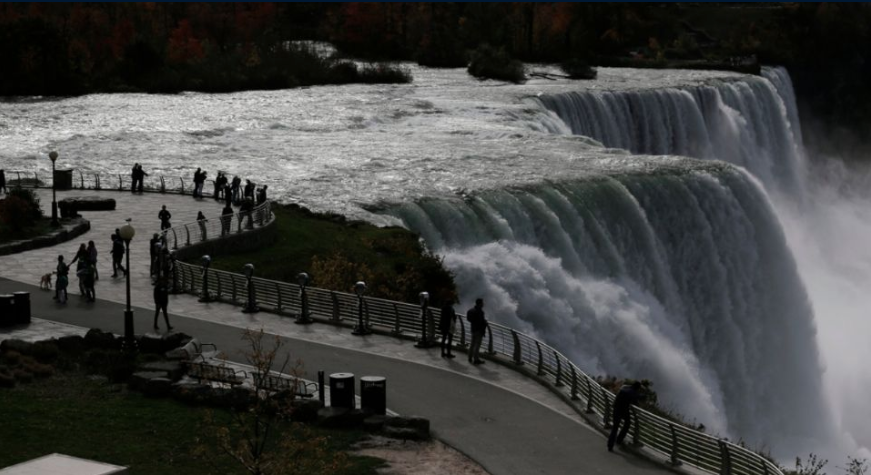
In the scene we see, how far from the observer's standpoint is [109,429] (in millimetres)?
21859

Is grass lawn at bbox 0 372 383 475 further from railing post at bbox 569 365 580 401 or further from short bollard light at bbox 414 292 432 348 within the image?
short bollard light at bbox 414 292 432 348

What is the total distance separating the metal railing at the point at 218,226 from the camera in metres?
38.4

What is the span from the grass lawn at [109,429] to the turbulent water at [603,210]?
644 inches

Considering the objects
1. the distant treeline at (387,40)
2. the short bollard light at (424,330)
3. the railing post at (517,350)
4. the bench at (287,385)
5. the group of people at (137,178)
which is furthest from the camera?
the distant treeline at (387,40)

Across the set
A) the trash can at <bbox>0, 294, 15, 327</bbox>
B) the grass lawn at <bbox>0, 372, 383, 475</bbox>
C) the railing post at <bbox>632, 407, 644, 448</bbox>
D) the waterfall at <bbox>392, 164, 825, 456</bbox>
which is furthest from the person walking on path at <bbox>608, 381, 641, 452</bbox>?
the waterfall at <bbox>392, 164, 825, 456</bbox>

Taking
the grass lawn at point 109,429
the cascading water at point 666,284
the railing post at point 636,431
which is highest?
the railing post at point 636,431

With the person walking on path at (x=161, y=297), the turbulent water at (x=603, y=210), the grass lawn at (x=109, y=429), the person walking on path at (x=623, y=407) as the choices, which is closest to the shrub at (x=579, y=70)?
the turbulent water at (x=603, y=210)

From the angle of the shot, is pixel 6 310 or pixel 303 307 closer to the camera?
pixel 6 310

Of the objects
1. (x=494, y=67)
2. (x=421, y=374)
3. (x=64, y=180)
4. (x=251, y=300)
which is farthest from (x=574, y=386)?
(x=494, y=67)

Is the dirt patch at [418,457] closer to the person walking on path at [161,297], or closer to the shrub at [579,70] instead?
the person walking on path at [161,297]

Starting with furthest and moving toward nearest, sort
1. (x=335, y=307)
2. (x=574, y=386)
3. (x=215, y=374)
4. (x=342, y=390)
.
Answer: (x=335, y=307), (x=574, y=386), (x=215, y=374), (x=342, y=390)

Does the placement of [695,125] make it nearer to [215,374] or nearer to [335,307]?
[335,307]

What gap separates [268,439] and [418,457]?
8.38 feet

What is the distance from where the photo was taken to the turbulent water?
131ft
